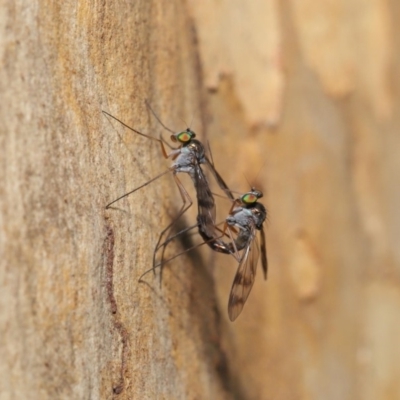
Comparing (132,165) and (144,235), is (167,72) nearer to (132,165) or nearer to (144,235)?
(132,165)

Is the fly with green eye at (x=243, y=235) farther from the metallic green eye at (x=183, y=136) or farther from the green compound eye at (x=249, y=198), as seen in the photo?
the metallic green eye at (x=183, y=136)

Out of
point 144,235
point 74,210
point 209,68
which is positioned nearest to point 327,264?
point 209,68

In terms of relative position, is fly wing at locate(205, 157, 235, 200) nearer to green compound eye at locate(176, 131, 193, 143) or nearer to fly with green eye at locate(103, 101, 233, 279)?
fly with green eye at locate(103, 101, 233, 279)

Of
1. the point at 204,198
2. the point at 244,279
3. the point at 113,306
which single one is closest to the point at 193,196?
the point at 204,198

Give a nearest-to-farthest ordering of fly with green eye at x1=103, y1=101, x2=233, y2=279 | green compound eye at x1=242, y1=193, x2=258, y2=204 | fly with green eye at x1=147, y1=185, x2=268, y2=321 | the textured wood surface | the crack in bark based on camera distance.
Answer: the textured wood surface → the crack in bark → fly with green eye at x1=103, y1=101, x2=233, y2=279 → fly with green eye at x1=147, y1=185, x2=268, y2=321 → green compound eye at x1=242, y1=193, x2=258, y2=204

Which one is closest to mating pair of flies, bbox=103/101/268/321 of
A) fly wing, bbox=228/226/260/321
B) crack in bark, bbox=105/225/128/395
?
fly wing, bbox=228/226/260/321

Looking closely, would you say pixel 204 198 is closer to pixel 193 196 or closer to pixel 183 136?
pixel 193 196

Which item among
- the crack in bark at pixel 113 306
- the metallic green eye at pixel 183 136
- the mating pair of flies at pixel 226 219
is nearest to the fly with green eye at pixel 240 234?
the mating pair of flies at pixel 226 219
